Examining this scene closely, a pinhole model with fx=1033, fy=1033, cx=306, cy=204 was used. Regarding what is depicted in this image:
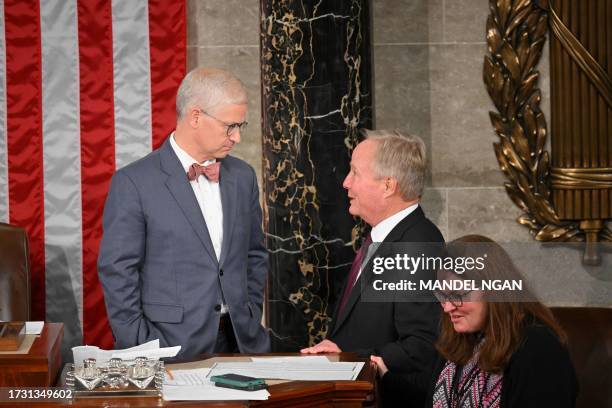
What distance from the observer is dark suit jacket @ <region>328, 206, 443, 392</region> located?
3600 mm

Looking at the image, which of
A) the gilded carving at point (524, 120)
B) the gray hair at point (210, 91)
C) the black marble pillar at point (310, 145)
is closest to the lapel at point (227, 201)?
the gray hair at point (210, 91)

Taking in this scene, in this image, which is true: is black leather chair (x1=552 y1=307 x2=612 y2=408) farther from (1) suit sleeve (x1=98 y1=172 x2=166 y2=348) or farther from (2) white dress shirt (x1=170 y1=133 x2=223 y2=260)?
(1) suit sleeve (x1=98 y1=172 x2=166 y2=348)

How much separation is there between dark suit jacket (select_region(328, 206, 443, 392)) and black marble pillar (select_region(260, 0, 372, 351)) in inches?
62.3

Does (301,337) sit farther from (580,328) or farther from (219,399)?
(219,399)

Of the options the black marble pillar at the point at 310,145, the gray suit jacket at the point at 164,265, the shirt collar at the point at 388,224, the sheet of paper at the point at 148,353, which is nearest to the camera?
the sheet of paper at the point at 148,353

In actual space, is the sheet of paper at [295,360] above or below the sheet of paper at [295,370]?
below

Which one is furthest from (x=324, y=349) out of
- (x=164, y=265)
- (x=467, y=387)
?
(x=164, y=265)

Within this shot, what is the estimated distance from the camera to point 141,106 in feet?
18.9

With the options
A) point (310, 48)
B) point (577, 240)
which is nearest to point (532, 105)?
point (577, 240)

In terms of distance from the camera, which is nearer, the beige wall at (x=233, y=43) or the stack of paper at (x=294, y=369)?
the stack of paper at (x=294, y=369)

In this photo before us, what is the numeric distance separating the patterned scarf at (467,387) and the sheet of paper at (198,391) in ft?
2.11

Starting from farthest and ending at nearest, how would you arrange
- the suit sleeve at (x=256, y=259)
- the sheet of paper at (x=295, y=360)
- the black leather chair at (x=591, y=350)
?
the suit sleeve at (x=256, y=259) → the black leather chair at (x=591, y=350) → the sheet of paper at (x=295, y=360)

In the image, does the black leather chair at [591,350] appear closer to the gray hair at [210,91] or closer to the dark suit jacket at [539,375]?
the dark suit jacket at [539,375]

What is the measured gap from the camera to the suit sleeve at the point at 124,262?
391 centimetres
